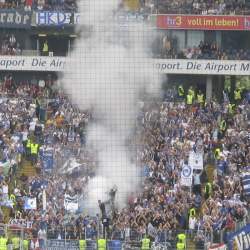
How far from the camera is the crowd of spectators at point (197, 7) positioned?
120ft

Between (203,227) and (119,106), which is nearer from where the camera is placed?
(203,227)

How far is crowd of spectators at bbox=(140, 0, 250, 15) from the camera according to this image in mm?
36531

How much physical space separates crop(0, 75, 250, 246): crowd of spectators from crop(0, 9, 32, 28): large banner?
4.66 ft

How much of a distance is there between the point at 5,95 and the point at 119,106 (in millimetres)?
2981

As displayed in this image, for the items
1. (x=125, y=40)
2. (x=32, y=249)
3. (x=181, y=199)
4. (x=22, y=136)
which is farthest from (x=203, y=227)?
(x=125, y=40)

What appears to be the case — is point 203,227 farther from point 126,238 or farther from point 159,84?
point 159,84

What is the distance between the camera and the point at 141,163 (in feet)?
104

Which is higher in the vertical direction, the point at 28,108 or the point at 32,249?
the point at 28,108

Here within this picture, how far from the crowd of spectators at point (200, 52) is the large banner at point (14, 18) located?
3584mm

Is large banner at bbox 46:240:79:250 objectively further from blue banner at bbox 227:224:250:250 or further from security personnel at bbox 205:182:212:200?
security personnel at bbox 205:182:212:200

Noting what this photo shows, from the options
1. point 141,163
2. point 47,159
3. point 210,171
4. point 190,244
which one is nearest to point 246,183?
point 210,171

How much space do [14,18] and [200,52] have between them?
502 cm

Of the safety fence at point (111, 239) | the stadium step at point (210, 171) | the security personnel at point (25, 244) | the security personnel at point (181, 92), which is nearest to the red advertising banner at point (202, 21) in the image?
the security personnel at point (181, 92)

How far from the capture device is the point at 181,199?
29.3 m
